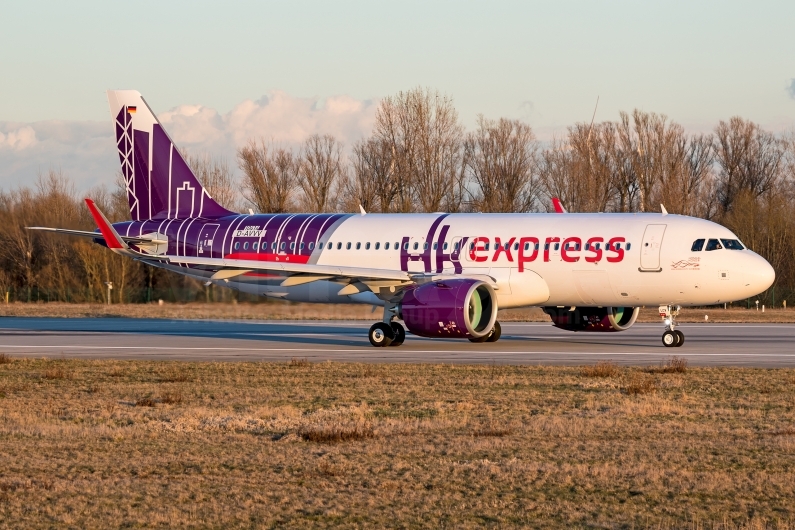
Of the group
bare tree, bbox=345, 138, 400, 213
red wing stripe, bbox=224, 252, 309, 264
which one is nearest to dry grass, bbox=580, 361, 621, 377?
red wing stripe, bbox=224, 252, 309, 264

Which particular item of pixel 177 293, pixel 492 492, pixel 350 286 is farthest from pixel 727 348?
pixel 492 492

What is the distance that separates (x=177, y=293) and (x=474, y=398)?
2091cm

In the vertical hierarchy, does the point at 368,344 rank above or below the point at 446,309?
below

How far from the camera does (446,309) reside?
28531 mm

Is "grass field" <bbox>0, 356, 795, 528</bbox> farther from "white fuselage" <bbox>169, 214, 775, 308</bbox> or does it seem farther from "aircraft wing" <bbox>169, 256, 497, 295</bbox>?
"aircraft wing" <bbox>169, 256, 497, 295</bbox>

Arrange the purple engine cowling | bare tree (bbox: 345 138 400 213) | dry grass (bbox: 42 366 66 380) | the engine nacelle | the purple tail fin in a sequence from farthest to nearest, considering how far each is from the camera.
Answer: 1. bare tree (bbox: 345 138 400 213)
2. the purple tail fin
3. the engine nacelle
4. the purple engine cowling
5. dry grass (bbox: 42 366 66 380)

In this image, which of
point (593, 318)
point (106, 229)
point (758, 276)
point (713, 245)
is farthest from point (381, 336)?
point (758, 276)

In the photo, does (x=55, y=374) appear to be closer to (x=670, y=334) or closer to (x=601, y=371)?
(x=601, y=371)

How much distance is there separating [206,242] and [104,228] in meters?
4.68

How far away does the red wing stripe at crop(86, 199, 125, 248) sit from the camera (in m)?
30.4

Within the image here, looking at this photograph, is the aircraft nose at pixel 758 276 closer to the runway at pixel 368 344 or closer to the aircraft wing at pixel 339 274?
the runway at pixel 368 344

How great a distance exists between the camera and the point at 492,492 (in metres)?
10.3

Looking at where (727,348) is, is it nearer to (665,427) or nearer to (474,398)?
(474,398)

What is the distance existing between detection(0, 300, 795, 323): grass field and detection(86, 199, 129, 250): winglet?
14.2 ft
